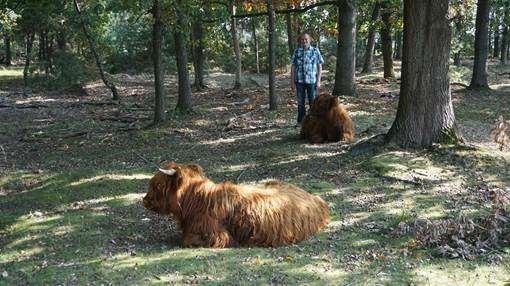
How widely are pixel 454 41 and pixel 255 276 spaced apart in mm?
22224

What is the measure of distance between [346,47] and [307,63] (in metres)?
5.39

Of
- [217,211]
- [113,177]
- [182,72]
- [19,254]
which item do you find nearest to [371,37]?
[182,72]

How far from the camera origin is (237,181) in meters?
9.51

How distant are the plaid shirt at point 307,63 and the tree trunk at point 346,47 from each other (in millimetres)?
5097

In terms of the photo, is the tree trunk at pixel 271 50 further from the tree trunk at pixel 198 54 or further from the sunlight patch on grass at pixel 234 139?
the tree trunk at pixel 198 54

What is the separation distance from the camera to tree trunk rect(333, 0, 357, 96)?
17734 millimetres

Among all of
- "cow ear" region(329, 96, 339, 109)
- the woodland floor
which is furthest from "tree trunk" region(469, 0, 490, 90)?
"cow ear" region(329, 96, 339, 109)

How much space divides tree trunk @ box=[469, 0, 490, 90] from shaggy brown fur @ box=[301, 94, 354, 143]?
10.0m

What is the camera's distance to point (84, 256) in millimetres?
6445

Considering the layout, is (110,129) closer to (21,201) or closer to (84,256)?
(21,201)

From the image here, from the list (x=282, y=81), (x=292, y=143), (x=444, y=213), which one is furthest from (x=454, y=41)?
(x=444, y=213)

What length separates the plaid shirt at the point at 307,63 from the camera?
42.4 ft

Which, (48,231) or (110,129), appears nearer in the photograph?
(48,231)

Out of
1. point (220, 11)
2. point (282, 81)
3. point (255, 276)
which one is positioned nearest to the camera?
point (255, 276)
